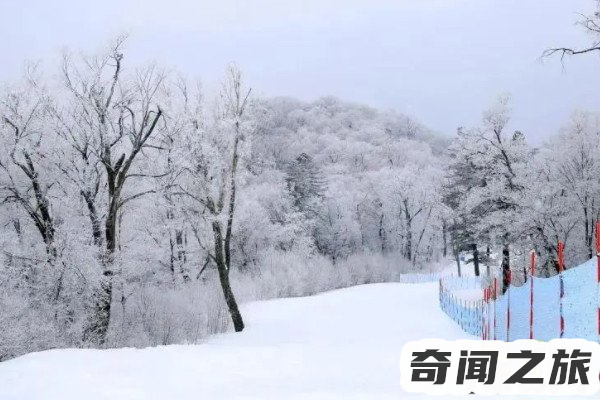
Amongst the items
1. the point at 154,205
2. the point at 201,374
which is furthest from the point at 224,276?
the point at 201,374

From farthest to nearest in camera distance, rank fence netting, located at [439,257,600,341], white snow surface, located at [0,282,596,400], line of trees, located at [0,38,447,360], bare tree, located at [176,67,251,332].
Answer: bare tree, located at [176,67,251,332], line of trees, located at [0,38,447,360], fence netting, located at [439,257,600,341], white snow surface, located at [0,282,596,400]

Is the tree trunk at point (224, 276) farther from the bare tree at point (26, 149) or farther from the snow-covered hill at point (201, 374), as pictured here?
the snow-covered hill at point (201, 374)

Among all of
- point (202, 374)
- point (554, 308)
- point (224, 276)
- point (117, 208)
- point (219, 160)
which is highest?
point (219, 160)

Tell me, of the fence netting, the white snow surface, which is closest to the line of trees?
the white snow surface

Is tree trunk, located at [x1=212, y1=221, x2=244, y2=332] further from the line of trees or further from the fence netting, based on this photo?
the fence netting

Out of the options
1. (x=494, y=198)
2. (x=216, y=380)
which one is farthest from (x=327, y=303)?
(x=216, y=380)

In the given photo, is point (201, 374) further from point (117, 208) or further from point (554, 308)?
point (117, 208)

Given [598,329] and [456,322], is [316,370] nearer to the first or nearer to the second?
[598,329]

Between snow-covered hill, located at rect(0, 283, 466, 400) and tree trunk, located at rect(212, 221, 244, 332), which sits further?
tree trunk, located at rect(212, 221, 244, 332)

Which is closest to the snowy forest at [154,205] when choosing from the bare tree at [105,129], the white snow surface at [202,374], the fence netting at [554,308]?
the bare tree at [105,129]

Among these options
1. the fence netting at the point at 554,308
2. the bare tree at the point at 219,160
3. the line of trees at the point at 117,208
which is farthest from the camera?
the bare tree at the point at 219,160

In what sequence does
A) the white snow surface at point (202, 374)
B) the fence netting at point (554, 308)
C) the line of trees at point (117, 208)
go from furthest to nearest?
the line of trees at point (117, 208)
the fence netting at point (554, 308)
the white snow surface at point (202, 374)

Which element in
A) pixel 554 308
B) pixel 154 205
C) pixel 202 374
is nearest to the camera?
pixel 202 374

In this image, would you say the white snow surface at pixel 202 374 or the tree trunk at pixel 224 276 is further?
the tree trunk at pixel 224 276
